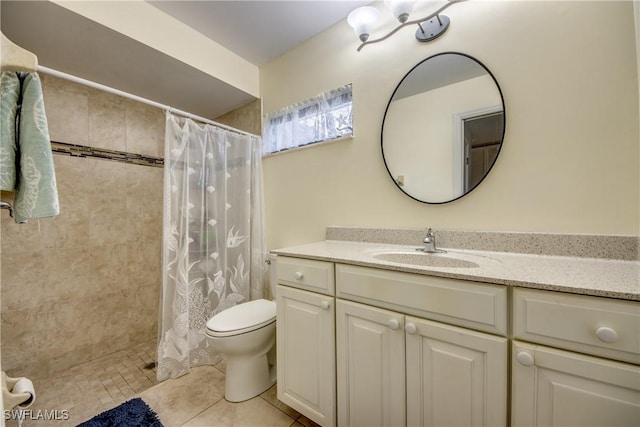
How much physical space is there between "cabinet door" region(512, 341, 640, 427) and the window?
54.0 inches

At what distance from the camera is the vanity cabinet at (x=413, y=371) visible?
2.56ft

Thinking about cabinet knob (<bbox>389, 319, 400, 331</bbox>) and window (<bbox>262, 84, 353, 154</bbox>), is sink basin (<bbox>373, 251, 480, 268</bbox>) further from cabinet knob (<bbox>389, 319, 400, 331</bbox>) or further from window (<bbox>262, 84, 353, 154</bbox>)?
window (<bbox>262, 84, 353, 154</bbox>)

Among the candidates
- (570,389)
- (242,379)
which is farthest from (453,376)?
(242,379)

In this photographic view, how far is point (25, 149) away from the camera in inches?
28.0

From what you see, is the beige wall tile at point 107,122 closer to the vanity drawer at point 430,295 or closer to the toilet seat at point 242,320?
the toilet seat at point 242,320

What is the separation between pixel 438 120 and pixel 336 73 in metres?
0.78

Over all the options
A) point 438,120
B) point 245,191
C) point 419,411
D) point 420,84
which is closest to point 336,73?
point 420,84

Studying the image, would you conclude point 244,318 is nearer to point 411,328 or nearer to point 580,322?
point 411,328

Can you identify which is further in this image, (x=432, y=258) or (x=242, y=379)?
(x=242, y=379)

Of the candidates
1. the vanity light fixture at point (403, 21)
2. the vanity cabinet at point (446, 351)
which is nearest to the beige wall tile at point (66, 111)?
the vanity cabinet at point (446, 351)

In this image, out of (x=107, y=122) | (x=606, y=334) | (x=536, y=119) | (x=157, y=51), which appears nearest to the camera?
(x=606, y=334)

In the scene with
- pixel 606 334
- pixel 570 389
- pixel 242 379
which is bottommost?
pixel 242 379

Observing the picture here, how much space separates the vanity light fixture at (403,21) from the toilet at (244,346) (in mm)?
1707

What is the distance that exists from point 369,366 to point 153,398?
51.6 inches
